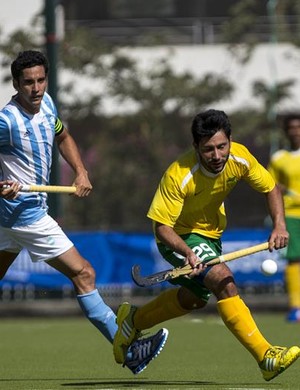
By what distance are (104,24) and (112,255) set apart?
9.32 m

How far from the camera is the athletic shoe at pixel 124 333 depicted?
8836 mm

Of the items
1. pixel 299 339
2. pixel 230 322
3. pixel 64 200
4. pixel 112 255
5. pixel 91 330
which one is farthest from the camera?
pixel 64 200

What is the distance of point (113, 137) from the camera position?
22.5 m

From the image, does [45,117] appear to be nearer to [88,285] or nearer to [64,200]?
[88,285]

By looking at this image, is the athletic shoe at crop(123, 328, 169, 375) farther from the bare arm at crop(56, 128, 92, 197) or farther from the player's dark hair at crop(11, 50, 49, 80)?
the player's dark hair at crop(11, 50, 49, 80)

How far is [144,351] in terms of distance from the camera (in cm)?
Result: 877

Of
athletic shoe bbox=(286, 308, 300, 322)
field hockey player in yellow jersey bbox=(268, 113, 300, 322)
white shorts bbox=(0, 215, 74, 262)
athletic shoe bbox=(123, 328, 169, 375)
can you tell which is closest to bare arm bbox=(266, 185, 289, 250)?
athletic shoe bbox=(123, 328, 169, 375)

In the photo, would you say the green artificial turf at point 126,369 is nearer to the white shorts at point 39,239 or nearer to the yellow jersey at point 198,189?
the white shorts at point 39,239

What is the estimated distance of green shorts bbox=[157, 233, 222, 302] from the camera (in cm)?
849

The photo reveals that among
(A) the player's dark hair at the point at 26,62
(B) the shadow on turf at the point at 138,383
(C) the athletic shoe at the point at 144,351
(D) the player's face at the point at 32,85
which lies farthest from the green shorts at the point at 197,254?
(A) the player's dark hair at the point at 26,62

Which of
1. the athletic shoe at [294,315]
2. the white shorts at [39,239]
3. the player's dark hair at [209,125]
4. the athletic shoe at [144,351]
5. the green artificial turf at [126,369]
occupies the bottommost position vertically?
the athletic shoe at [294,315]

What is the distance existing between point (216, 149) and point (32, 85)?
122 cm

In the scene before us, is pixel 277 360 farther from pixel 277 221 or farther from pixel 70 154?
pixel 70 154

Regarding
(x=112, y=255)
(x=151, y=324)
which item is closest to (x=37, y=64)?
(x=151, y=324)
